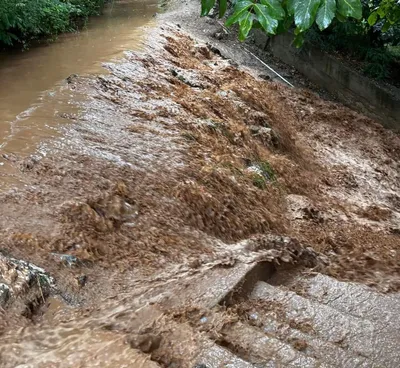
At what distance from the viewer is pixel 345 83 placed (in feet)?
37.3

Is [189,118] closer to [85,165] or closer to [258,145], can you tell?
[258,145]

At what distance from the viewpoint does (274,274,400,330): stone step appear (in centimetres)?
360

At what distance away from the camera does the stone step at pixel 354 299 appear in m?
3.60

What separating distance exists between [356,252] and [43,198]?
3119 millimetres

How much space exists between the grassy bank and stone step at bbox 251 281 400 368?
716 centimetres

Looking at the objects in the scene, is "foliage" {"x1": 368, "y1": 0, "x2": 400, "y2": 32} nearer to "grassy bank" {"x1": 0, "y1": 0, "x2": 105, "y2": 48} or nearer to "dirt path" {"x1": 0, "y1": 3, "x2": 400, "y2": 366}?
"dirt path" {"x1": 0, "y1": 3, "x2": 400, "y2": 366}

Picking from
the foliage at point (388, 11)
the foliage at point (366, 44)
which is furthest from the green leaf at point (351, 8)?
the foliage at point (366, 44)

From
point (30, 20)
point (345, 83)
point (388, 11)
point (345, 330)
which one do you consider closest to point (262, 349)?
point (345, 330)

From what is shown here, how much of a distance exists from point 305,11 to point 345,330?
2.17 m

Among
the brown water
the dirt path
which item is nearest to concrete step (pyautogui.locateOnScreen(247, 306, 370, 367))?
the dirt path

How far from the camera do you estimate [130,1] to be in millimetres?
20297

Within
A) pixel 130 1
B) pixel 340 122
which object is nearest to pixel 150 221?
pixel 340 122

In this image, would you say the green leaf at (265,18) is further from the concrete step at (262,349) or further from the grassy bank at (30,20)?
the grassy bank at (30,20)

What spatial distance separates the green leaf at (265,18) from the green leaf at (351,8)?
230mm
